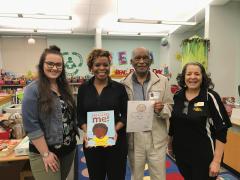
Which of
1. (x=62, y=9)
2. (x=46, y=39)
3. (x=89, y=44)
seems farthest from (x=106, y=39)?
(x=62, y=9)

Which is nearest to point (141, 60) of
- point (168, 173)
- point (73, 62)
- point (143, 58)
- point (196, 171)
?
point (143, 58)

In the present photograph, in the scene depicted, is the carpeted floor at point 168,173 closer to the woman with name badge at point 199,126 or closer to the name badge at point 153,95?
the woman with name badge at point 199,126

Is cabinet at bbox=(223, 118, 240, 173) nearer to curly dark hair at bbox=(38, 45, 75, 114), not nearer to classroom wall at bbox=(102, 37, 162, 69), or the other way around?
curly dark hair at bbox=(38, 45, 75, 114)

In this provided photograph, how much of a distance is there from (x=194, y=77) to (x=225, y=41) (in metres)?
3.98

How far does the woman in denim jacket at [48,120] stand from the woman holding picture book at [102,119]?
0.46 ft

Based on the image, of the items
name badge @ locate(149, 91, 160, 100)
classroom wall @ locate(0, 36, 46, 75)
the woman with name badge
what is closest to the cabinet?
the woman with name badge

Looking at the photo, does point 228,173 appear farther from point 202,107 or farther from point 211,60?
point 211,60

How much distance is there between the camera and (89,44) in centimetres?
935

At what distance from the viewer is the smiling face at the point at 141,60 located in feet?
5.85

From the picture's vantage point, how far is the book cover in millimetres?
1648

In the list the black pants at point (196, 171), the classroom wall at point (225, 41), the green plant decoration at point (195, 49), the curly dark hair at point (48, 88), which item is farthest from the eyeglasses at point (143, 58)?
the classroom wall at point (225, 41)

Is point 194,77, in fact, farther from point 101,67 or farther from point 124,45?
point 124,45

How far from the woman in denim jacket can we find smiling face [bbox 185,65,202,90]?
37.5 inches

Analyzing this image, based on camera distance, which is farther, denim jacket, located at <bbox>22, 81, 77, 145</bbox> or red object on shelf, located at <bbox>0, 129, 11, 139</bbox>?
red object on shelf, located at <bbox>0, 129, 11, 139</bbox>
